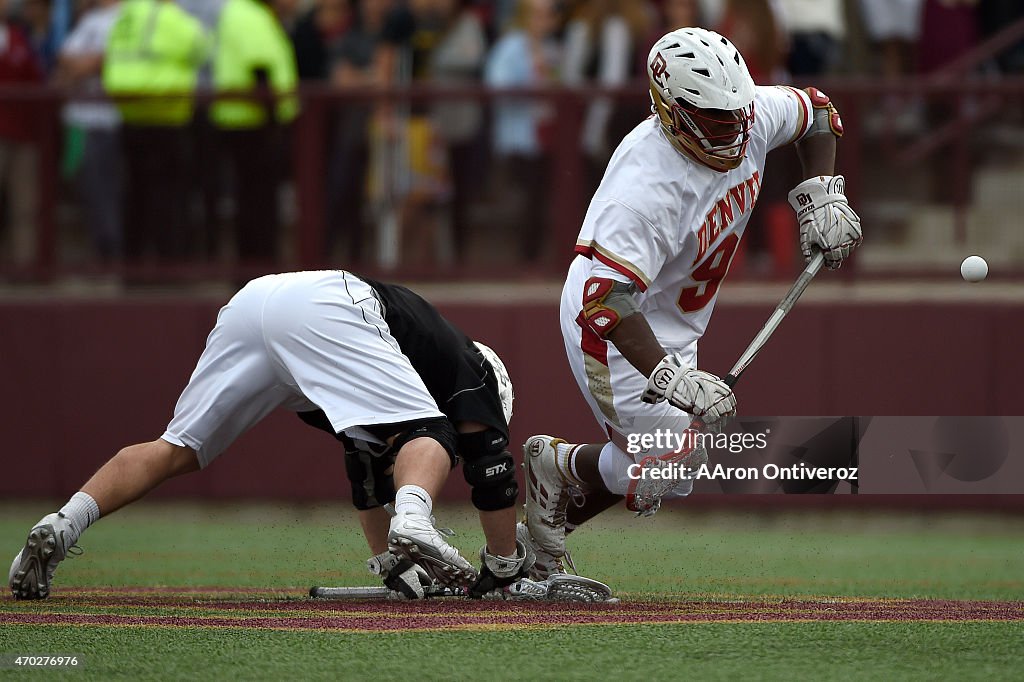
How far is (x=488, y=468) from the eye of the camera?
19.7 feet

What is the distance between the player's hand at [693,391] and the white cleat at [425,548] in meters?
0.90

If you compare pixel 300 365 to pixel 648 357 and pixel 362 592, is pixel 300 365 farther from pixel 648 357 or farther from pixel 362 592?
pixel 648 357

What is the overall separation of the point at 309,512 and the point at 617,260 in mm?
5183

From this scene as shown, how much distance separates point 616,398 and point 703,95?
3.98ft

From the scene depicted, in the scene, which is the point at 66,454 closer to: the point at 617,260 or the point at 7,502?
the point at 7,502

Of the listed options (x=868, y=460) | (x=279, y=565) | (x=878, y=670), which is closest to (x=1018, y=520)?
(x=868, y=460)

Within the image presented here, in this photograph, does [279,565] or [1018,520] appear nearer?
[279,565]

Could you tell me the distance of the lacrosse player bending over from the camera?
5.88 meters

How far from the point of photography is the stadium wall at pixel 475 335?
400 inches

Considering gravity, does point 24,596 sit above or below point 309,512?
above

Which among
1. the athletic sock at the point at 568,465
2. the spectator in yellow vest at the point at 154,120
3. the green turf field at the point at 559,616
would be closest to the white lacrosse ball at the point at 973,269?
the green turf field at the point at 559,616

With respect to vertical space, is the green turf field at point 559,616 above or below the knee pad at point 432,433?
below

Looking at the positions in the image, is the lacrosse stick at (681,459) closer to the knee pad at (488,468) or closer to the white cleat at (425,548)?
the knee pad at (488,468)

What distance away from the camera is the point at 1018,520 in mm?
10258
